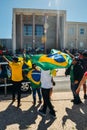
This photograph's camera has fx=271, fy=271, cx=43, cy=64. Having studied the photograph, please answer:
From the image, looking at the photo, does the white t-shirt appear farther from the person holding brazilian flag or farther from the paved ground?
the person holding brazilian flag

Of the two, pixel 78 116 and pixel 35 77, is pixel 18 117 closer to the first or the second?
pixel 78 116

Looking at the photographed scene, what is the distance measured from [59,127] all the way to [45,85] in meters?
1.37

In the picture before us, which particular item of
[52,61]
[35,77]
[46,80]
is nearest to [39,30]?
[35,77]

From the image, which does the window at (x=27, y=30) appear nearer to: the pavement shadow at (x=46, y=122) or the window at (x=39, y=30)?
the window at (x=39, y=30)

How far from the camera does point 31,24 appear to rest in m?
45.0

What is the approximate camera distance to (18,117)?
7.95 metres

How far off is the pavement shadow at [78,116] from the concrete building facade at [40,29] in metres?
34.4

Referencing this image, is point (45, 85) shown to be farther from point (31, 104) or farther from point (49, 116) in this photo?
point (31, 104)

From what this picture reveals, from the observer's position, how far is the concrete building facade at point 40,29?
1720 inches

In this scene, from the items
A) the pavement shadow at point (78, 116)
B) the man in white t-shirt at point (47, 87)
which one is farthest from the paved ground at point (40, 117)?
the man in white t-shirt at point (47, 87)

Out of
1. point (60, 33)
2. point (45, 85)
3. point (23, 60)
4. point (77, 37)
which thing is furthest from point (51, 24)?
point (45, 85)

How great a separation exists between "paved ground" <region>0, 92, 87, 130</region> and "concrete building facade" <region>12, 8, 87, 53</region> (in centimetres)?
3379

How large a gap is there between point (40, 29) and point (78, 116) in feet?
126

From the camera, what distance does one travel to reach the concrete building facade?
4369cm
